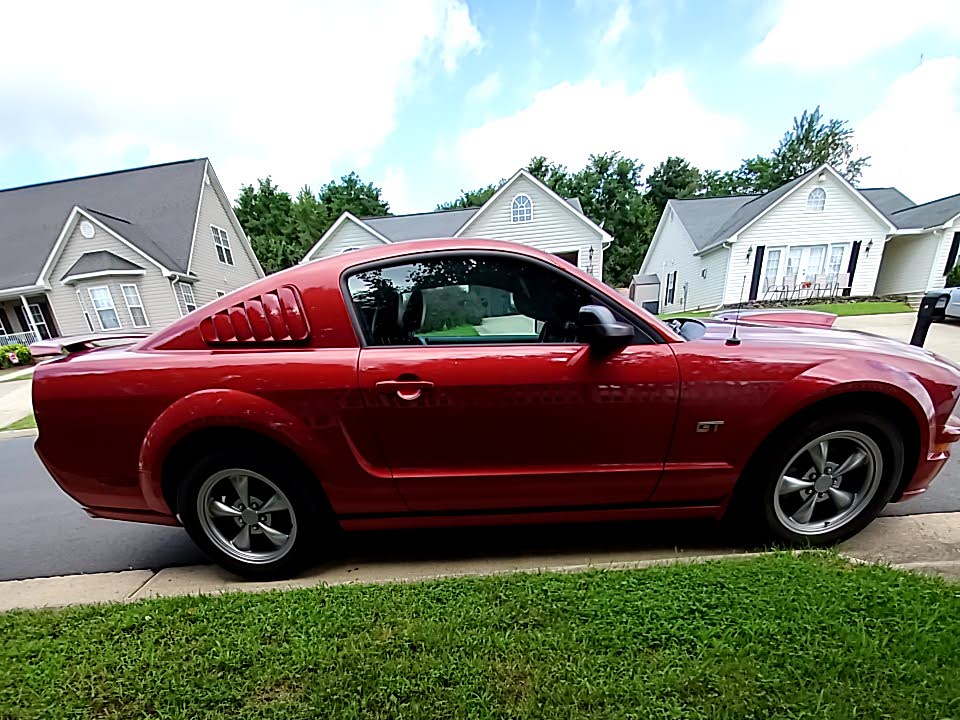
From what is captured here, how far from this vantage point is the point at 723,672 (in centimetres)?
134

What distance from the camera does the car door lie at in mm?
1820

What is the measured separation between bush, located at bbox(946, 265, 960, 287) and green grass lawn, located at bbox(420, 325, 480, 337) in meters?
21.3

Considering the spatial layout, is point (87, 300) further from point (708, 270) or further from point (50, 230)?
point (708, 270)

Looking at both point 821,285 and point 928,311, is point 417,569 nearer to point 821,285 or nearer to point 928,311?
point 928,311

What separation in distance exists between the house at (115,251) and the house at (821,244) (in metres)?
20.2

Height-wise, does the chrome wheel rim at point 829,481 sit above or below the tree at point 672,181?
below

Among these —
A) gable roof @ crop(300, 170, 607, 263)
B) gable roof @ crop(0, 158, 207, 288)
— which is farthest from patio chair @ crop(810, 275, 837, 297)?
gable roof @ crop(0, 158, 207, 288)

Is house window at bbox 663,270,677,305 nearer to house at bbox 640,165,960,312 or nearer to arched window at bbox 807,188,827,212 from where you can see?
house at bbox 640,165,960,312

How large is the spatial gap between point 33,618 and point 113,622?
42 centimetres

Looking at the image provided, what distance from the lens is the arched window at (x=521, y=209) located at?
15.3m

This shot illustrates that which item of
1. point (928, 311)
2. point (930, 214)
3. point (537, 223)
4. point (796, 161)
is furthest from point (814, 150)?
point (928, 311)

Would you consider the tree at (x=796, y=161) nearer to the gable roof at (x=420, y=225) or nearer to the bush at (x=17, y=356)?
the gable roof at (x=420, y=225)

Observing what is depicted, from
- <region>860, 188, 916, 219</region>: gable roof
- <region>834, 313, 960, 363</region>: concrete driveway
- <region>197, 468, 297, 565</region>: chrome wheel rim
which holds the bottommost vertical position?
<region>834, 313, 960, 363</region>: concrete driveway

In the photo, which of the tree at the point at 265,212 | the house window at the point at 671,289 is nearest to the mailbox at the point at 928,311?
the house window at the point at 671,289
